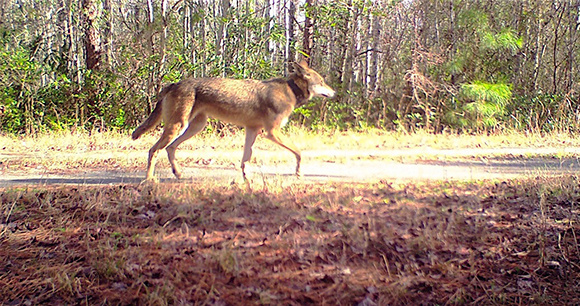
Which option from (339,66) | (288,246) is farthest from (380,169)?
(339,66)

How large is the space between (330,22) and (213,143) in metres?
7.27

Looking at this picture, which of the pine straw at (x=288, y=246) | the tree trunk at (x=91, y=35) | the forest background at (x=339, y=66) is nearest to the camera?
the pine straw at (x=288, y=246)

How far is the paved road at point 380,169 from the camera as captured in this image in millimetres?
7289

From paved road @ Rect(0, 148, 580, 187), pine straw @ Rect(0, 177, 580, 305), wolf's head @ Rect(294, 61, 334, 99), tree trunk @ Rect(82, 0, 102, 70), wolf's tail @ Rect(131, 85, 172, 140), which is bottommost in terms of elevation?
pine straw @ Rect(0, 177, 580, 305)

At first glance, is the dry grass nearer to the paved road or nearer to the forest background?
the paved road

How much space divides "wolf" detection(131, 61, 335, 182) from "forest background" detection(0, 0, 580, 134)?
7194 millimetres

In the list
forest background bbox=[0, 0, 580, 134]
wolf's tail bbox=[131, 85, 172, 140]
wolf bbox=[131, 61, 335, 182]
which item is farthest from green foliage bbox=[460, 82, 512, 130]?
wolf's tail bbox=[131, 85, 172, 140]

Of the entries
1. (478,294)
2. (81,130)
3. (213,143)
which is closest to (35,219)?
(478,294)

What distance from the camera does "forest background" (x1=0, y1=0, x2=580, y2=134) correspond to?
1440 centimetres

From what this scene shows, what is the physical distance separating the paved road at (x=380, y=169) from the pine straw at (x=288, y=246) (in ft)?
3.90

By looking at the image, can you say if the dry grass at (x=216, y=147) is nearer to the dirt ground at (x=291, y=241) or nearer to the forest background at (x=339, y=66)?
the forest background at (x=339, y=66)

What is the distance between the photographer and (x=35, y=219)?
16.3 feet

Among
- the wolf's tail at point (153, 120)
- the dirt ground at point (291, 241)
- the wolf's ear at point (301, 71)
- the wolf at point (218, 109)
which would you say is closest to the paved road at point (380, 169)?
the dirt ground at point (291, 241)

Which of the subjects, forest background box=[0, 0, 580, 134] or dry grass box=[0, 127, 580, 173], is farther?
forest background box=[0, 0, 580, 134]
